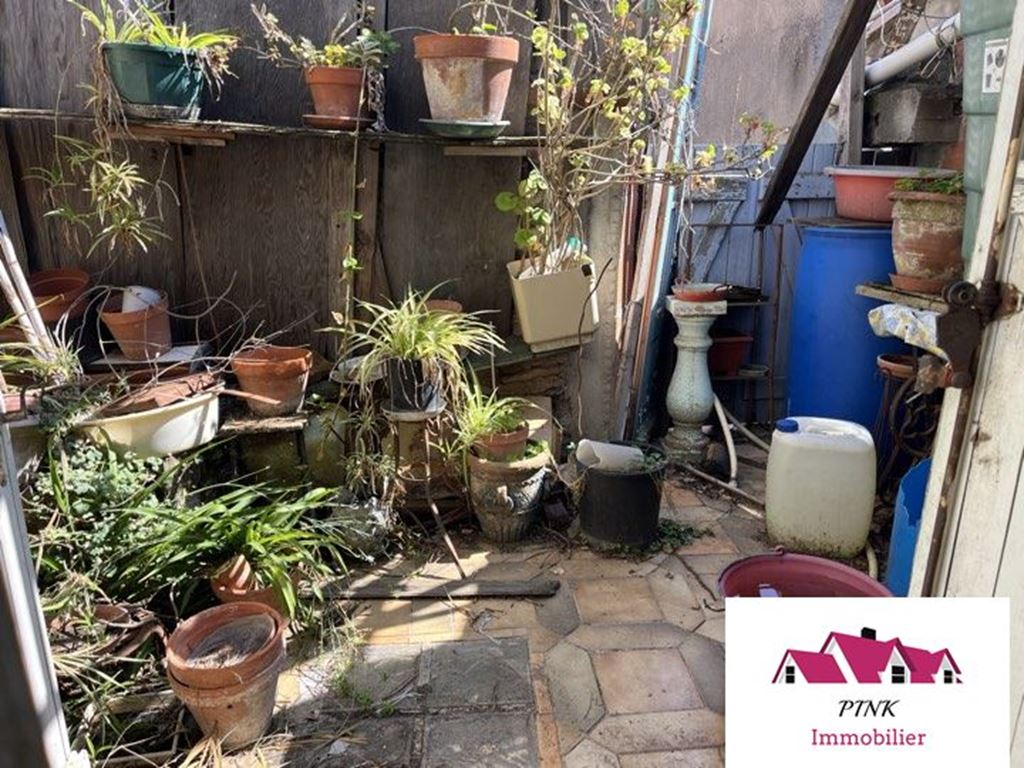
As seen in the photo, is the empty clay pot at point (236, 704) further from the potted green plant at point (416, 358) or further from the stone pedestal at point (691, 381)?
the stone pedestal at point (691, 381)

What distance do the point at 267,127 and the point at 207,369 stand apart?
0.92 m

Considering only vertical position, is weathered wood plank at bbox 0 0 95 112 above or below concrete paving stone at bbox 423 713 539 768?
above

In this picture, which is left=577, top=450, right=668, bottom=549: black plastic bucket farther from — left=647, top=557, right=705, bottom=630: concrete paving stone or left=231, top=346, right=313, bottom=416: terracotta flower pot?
left=231, top=346, right=313, bottom=416: terracotta flower pot

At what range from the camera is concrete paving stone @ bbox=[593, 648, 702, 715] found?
2.03 m

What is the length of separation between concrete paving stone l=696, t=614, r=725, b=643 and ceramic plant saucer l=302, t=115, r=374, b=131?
216 cm

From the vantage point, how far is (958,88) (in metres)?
3.57

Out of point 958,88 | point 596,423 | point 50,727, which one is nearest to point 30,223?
point 50,727

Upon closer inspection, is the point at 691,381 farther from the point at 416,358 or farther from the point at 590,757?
the point at 590,757

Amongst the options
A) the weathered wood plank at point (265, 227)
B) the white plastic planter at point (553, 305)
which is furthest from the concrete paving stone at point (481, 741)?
the weathered wood plank at point (265, 227)

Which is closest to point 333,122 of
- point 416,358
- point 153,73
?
point 153,73

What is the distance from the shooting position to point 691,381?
12.0 feet

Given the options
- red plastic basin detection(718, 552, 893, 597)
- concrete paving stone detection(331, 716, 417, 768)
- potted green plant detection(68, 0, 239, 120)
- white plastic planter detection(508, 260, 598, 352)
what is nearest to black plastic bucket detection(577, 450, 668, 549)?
white plastic planter detection(508, 260, 598, 352)

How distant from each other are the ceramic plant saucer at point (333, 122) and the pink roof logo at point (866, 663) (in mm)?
2299

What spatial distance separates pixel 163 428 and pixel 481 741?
1421mm
